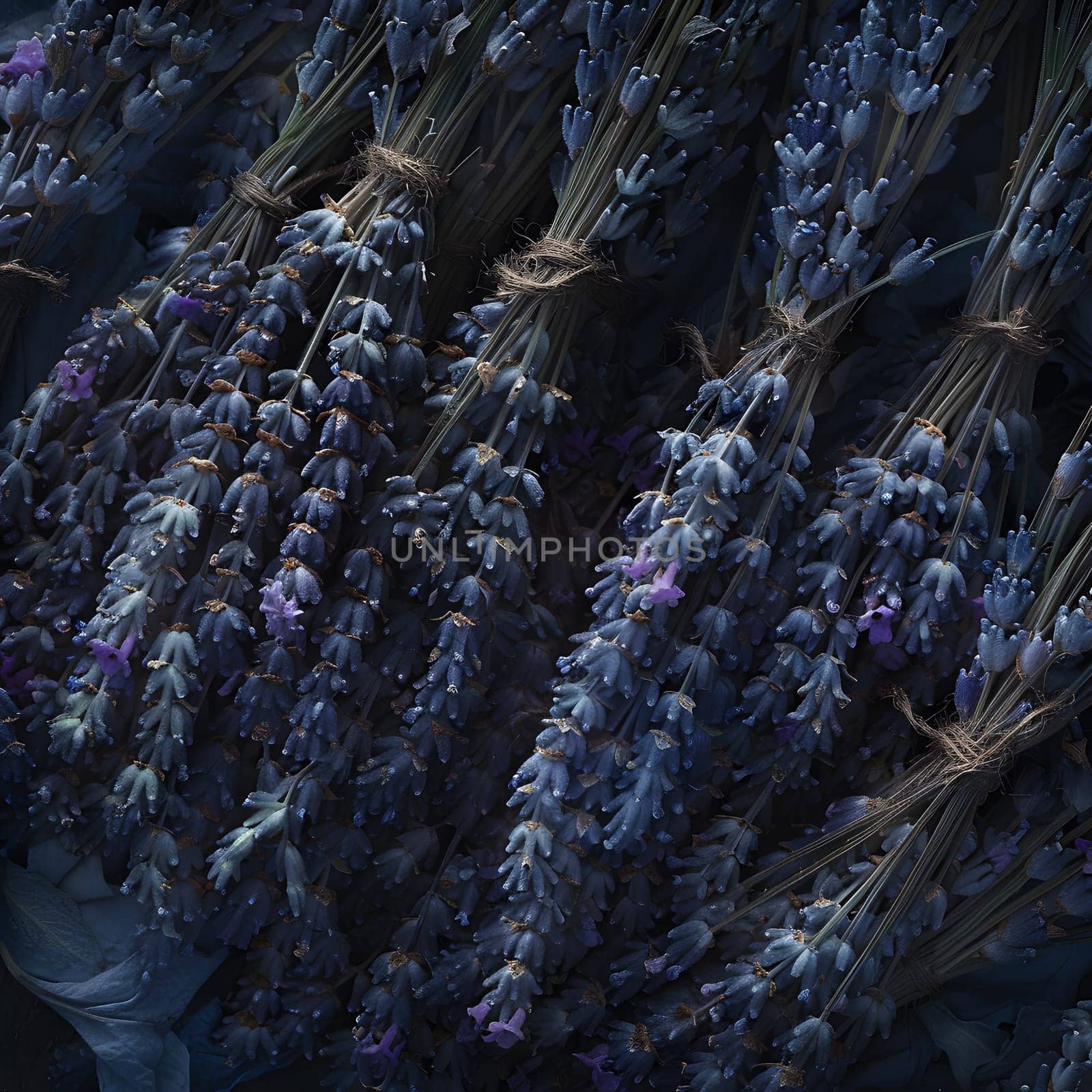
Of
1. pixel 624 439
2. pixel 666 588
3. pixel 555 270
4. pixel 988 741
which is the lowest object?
pixel 988 741

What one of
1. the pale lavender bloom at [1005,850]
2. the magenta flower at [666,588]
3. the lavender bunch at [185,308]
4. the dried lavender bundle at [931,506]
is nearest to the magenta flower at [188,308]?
the lavender bunch at [185,308]

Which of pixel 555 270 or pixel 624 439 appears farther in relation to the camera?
pixel 624 439

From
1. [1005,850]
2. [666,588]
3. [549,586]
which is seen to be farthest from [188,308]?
[1005,850]

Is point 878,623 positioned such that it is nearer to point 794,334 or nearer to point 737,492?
point 737,492

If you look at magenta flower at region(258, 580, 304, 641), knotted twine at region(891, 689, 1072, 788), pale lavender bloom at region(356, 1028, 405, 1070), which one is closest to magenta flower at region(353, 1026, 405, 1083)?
pale lavender bloom at region(356, 1028, 405, 1070)

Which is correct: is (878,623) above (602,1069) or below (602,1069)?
above

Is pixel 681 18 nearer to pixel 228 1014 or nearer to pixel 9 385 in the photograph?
pixel 9 385

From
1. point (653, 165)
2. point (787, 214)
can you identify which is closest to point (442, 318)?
point (653, 165)
